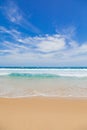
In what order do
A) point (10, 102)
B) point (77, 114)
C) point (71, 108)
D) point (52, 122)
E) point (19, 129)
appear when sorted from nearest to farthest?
point (19, 129) < point (52, 122) < point (77, 114) < point (71, 108) < point (10, 102)

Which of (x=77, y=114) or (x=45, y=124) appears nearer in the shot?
(x=45, y=124)

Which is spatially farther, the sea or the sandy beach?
the sea

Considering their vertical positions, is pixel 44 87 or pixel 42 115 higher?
pixel 44 87

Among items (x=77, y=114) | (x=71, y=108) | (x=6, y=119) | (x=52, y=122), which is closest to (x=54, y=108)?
(x=71, y=108)

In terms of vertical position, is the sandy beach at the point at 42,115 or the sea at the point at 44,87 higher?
Answer: the sea at the point at 44,87

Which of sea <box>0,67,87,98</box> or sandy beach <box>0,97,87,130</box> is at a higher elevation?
Answer: sea <box>0,67,87,98</box>

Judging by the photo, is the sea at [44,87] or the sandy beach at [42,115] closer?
the sandy beach at [42,115]

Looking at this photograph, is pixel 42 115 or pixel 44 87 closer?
pixel 42 115

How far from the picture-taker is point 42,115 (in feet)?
10.0

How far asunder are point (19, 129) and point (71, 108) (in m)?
1.32

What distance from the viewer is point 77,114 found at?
3105mm

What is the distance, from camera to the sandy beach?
262cm

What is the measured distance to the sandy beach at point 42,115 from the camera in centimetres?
262

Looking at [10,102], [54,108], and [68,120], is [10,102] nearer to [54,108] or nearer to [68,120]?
[54,108]
